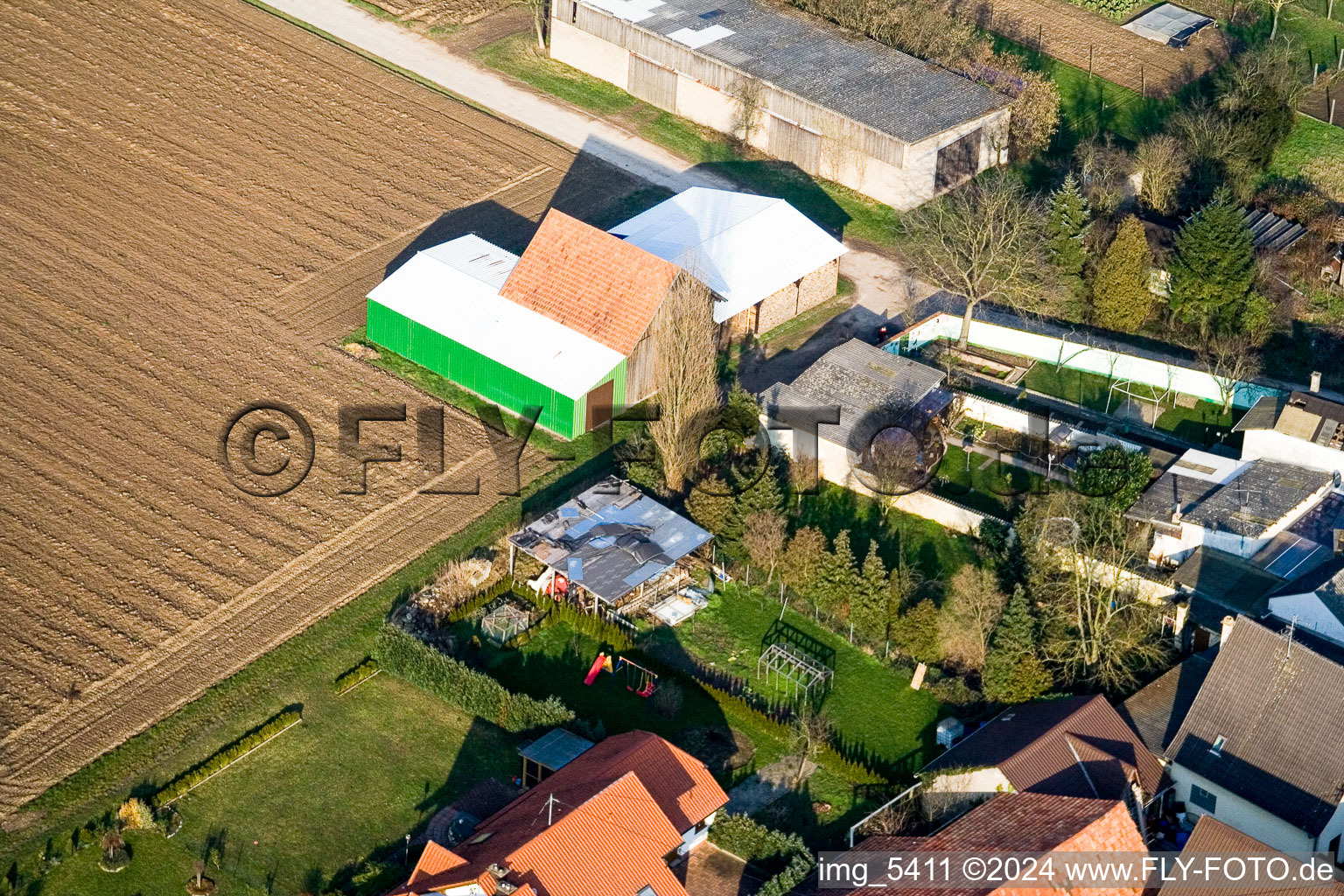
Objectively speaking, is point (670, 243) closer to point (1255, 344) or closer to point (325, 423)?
point (325, 423)

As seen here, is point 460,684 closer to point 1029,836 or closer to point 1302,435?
point 1029,836

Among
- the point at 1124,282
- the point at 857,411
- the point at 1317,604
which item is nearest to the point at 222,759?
the point at 857,411

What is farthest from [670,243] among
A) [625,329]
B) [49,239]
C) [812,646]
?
[49,239]

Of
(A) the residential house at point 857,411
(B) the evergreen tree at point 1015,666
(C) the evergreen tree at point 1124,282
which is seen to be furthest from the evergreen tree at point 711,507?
(C) the evergreen tree at point 1124,282

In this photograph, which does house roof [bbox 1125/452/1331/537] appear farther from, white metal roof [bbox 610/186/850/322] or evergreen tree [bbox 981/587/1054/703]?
white metal roof [bbox 610/186/850/322]

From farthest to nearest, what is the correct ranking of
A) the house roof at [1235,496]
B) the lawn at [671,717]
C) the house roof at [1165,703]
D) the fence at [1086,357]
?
the fence at [1086,357] → the house roof at [1235,496] → the house roof at [1165,703] → the lawn at [671,717]

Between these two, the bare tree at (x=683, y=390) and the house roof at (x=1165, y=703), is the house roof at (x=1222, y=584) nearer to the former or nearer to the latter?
the house roof at (x=1165, y=703)

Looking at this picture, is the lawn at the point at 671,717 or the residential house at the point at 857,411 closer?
the lawn at the point at 671,717

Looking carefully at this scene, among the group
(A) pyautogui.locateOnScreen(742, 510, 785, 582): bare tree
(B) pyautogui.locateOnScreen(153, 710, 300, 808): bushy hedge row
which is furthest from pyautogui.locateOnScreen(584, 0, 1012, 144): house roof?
(B) pyautogui.locateOnScreen(153, 710, 300, 808): bushy hedge row
